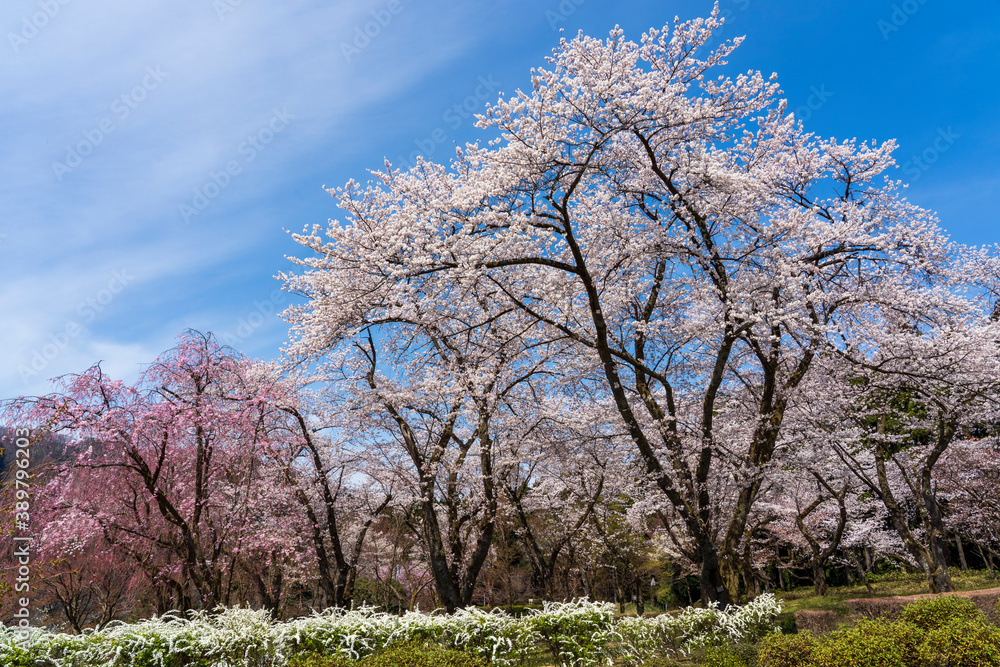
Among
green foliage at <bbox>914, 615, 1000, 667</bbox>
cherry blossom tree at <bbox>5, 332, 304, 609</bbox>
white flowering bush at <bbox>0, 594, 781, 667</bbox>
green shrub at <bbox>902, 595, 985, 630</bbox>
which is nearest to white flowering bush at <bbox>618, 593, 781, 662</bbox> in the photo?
white flowering bush at <bbox>0, 594, 781, 667</bbox>

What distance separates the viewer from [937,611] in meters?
7.28

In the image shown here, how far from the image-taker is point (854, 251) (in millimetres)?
11234

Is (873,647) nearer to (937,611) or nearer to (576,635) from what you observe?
(937,611)

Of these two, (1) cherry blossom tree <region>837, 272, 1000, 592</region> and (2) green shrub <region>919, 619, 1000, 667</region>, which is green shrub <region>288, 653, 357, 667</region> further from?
(1) cherry blossom tree <region>837, 272, 1000, 592</region>

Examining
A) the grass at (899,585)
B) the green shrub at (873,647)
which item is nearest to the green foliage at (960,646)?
the green shrub at (873,647)

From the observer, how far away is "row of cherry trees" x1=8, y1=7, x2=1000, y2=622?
9664 millimetres

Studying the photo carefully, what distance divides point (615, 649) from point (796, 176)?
1017 centimetres

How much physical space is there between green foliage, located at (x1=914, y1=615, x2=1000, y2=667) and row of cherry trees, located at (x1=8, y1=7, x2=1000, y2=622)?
417 centimetres

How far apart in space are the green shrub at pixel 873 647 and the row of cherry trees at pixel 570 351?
3.82 m

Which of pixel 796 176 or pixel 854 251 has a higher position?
pixel 796 176

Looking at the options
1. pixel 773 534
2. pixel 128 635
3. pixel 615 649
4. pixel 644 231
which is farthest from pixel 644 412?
pixel 773 534

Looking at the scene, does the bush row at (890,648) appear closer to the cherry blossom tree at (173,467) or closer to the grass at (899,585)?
the cherry blossom tree at (173,467)

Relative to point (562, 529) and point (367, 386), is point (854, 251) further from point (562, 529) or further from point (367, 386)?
point (562, 529)

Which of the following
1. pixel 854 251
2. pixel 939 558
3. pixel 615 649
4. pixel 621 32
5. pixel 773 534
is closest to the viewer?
pixel 615 649
